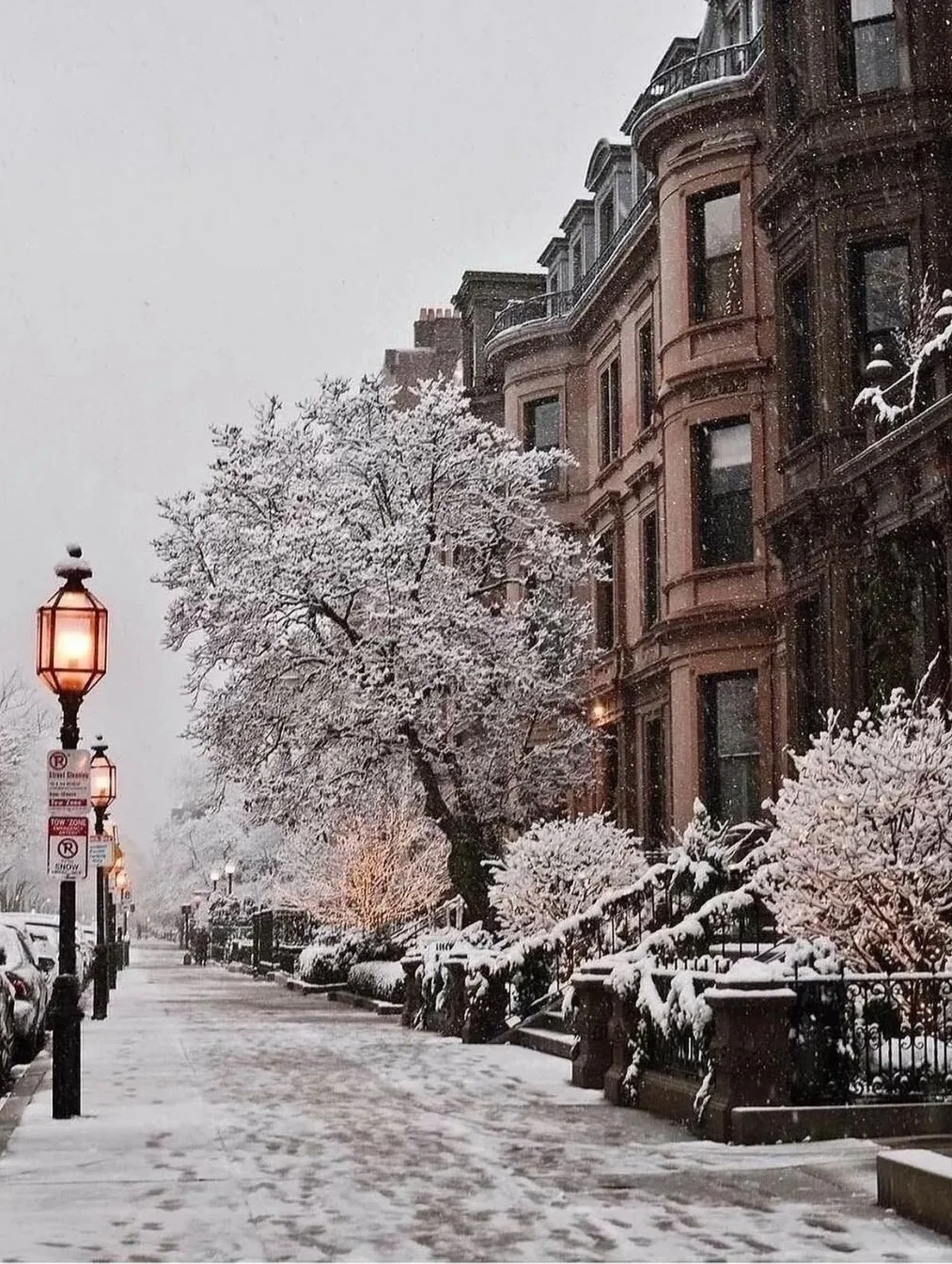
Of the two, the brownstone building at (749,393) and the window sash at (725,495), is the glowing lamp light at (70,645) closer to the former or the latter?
the brownstone building at (749,393)

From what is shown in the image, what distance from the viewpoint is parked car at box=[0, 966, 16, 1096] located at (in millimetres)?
16750

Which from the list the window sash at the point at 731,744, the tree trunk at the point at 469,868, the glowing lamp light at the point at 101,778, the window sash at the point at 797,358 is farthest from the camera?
the tree trunk at the point at 469,868

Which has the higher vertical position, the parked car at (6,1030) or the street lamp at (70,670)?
the street lamp at (70,670)

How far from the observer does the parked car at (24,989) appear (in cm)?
1980

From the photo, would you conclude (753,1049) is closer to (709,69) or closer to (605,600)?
(709,69)

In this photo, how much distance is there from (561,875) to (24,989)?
22.1 ft

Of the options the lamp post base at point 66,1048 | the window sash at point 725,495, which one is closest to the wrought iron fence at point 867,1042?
the lamp post base at point 66,1048

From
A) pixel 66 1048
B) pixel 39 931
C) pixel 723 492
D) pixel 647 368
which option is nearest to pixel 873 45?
pixel 723 492

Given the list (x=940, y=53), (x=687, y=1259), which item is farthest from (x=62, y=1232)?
(x=940, y=53)

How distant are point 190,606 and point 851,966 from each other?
20.1m

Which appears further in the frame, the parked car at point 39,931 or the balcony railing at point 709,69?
the balcony railing at point 709,69

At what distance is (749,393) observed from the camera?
27062mm

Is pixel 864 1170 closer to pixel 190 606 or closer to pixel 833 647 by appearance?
pixel 833 647

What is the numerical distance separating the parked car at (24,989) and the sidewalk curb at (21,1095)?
0.26m
